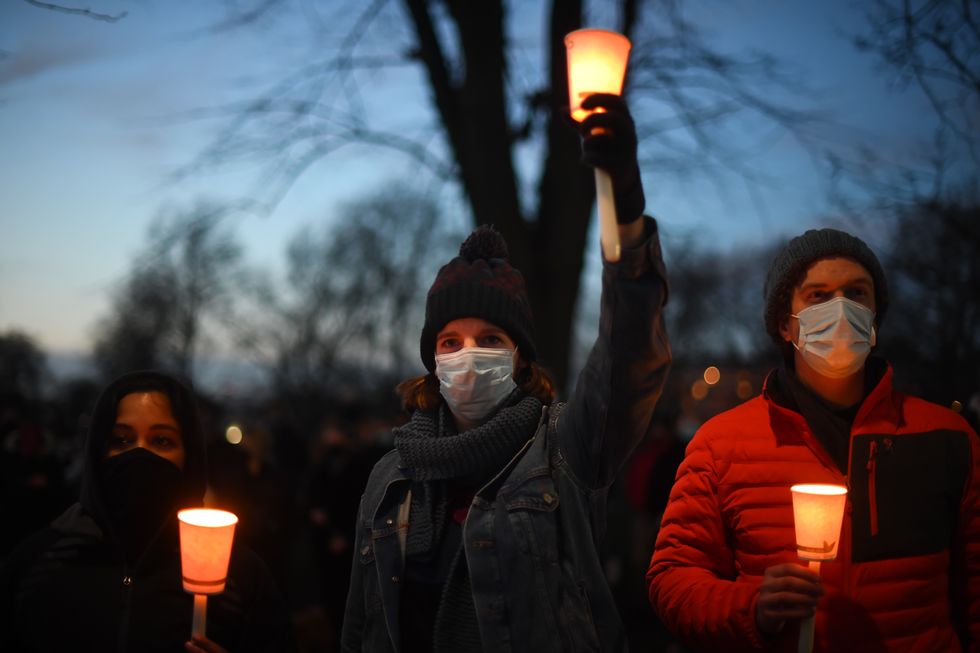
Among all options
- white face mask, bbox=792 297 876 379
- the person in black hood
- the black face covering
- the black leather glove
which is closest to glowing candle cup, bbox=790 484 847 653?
white face mask, bbox=792 297 876 379

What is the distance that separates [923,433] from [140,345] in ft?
176

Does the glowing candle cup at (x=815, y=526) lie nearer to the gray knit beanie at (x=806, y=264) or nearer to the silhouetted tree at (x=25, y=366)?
the gray knit beanie at (x=806, y=264)

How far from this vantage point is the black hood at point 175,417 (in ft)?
10.5

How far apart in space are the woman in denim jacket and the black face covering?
0.69 m

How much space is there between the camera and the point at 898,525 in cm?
272

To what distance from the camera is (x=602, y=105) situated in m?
2.25

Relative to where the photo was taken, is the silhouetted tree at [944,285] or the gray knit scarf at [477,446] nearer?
the gray knit scarf at [477,446]

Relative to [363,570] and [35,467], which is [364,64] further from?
[363,570]

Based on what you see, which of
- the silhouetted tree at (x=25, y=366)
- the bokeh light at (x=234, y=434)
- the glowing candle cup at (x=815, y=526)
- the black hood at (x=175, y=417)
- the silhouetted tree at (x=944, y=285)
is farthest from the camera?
the silhouetted tree at (x=25, y=366)

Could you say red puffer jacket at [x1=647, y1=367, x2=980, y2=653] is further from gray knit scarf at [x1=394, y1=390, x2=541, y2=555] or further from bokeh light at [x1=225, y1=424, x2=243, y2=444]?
bokeh light at [x1=225, y1=424, x2=243, y2=444]

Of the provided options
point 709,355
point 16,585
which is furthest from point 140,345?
point 16,585

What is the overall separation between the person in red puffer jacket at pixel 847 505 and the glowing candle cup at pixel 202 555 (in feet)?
4.31

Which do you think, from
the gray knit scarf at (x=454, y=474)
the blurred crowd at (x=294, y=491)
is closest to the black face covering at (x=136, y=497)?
the gray knit scarf at (x=454, y=474)

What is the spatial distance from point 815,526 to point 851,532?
1.45ft
